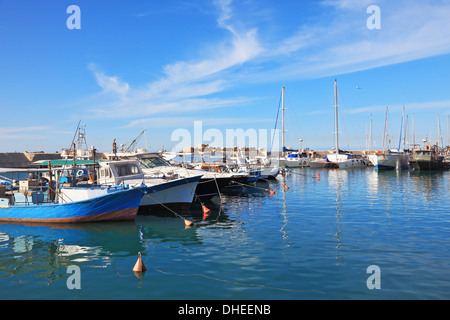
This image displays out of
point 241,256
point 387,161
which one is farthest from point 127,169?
point 387,161

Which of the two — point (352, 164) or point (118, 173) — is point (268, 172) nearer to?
point (118, 173)

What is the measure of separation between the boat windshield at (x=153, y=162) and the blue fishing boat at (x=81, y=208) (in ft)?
28.8

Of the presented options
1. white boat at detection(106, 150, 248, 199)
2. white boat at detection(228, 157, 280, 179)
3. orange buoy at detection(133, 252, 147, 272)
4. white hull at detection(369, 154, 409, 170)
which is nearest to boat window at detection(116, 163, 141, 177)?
white boat at detection(106, 150, 248, 199)

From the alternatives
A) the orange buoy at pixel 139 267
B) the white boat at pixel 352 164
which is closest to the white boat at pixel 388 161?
the white boat at pixel 352 164

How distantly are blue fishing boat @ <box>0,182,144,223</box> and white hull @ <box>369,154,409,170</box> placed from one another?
6086cm

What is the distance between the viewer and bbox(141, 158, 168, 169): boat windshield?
28.7 metres

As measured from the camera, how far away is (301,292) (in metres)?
9.56

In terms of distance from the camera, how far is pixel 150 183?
77.4 feet

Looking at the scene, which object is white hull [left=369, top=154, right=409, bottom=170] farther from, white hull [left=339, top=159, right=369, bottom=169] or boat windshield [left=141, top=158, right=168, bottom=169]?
boat windshield [left=141, top=158, right=168, bottom=169]

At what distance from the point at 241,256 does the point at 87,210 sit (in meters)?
10.5

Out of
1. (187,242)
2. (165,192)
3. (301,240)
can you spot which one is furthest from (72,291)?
(165,192)
